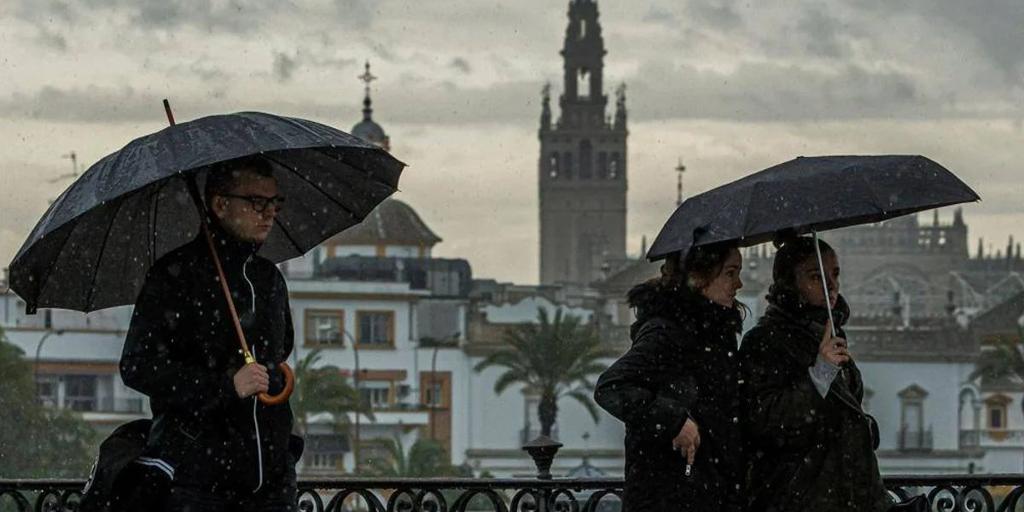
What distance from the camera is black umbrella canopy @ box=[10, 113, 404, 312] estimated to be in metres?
5.83

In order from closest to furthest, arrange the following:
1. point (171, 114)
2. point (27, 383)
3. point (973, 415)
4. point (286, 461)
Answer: point (286, 461) < point (171, 114) < point (27, 383) < point (973, 415)

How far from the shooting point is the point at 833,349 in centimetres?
632

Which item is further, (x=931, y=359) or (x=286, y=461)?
A: (x=931, y=359)

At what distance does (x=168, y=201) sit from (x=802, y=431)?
5.98 feet

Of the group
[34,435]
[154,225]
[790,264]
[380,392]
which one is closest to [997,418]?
[380,392]

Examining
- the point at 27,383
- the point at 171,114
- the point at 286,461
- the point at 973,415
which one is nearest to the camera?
the point at 286,461

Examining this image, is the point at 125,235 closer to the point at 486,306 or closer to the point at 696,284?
the point at 696,284

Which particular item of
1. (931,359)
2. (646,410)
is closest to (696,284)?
(646,410)

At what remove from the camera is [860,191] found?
657 centimetres

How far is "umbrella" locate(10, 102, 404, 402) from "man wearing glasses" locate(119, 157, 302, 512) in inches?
2.8

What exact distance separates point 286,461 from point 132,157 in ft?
2.84

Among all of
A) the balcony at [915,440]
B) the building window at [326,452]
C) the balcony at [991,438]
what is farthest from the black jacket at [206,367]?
the balcony at [991,438]

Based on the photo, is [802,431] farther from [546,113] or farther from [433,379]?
[546,113]

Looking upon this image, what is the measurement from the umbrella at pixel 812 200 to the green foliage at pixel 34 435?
49.5 metres
